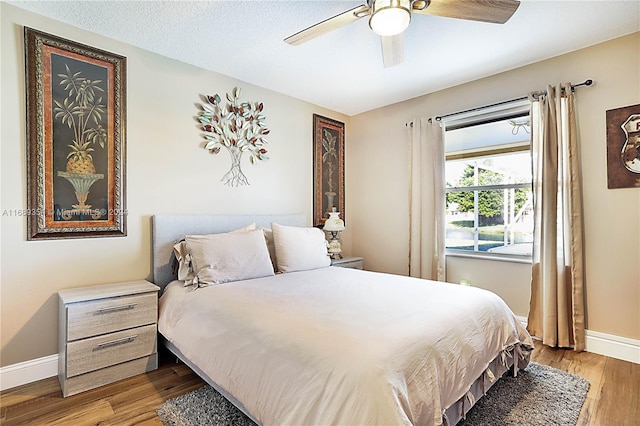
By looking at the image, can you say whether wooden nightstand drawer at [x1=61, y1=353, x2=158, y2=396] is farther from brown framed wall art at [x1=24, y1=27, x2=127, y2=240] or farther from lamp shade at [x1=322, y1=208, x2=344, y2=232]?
lamp shade at [x1=322, y1=208, x2=344, y2=232]

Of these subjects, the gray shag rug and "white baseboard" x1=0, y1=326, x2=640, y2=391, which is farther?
"white baseboard" x1=0, y1=326, x2=640, y2=391

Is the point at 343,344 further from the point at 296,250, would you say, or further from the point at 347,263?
the point at 347,263

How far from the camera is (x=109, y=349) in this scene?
2.19 metres

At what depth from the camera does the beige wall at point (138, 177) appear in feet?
7.18

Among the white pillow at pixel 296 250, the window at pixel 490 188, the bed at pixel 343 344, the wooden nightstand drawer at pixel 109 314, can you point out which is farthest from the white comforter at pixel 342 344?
the window at pixel 490 188

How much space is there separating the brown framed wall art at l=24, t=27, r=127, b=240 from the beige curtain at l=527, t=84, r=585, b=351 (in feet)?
11.7

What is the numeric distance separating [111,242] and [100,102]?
109cm

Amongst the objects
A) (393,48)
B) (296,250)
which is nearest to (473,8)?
(393,48)

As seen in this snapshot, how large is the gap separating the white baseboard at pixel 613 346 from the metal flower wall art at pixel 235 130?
134 inches

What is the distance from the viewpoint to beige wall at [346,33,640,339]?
257 cm

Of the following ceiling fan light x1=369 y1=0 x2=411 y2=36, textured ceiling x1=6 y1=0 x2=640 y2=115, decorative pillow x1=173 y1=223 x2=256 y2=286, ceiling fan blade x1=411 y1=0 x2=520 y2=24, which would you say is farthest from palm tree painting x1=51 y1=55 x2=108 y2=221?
ceiling fan blade x1=411 y1=0 x2=520 y2=24

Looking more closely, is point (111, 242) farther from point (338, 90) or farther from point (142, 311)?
point (338, 90)

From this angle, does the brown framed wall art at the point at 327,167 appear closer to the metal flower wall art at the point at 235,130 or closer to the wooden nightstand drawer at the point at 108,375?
the metal flower wall art at the point at 235,130

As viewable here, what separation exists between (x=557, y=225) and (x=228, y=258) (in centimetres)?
278
